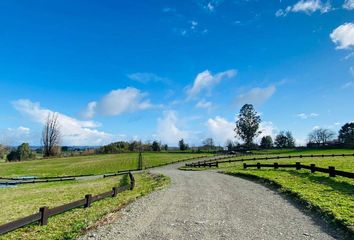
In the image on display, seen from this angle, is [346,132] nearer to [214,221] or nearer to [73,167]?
[73,167]

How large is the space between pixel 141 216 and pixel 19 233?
15.0 feet

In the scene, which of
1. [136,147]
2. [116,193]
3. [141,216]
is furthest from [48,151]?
[141,216]

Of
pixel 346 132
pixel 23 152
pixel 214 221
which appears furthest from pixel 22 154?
pixel 346 132

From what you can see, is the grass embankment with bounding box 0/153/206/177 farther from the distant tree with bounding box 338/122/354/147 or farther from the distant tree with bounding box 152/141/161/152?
the distant tree with bounding box 338/122/354/147

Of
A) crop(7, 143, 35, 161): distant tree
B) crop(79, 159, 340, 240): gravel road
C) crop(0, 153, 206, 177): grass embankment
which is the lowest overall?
crop(79, 159, 340, 240): gravel road

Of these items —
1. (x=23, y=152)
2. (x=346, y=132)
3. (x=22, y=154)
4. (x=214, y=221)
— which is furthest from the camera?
(x=346, y=132)

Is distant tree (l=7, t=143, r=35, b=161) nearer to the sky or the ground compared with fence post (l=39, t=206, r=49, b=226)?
nearer to the sky

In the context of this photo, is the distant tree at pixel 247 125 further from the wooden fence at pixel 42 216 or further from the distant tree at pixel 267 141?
the wooden fence at pixel 42 216

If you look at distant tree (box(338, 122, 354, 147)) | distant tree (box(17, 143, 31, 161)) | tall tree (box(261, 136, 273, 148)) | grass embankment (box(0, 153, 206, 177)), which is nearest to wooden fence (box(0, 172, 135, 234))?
grass embankment (box(0, 153, 206, 177))

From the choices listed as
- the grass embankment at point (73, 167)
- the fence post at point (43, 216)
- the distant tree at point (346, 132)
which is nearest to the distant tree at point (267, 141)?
the distant tree at point (346, 132)

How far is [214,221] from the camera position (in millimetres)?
11086

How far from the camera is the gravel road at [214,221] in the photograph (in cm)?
951

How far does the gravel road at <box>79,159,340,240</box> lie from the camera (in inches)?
374

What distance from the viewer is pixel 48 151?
365 ft
